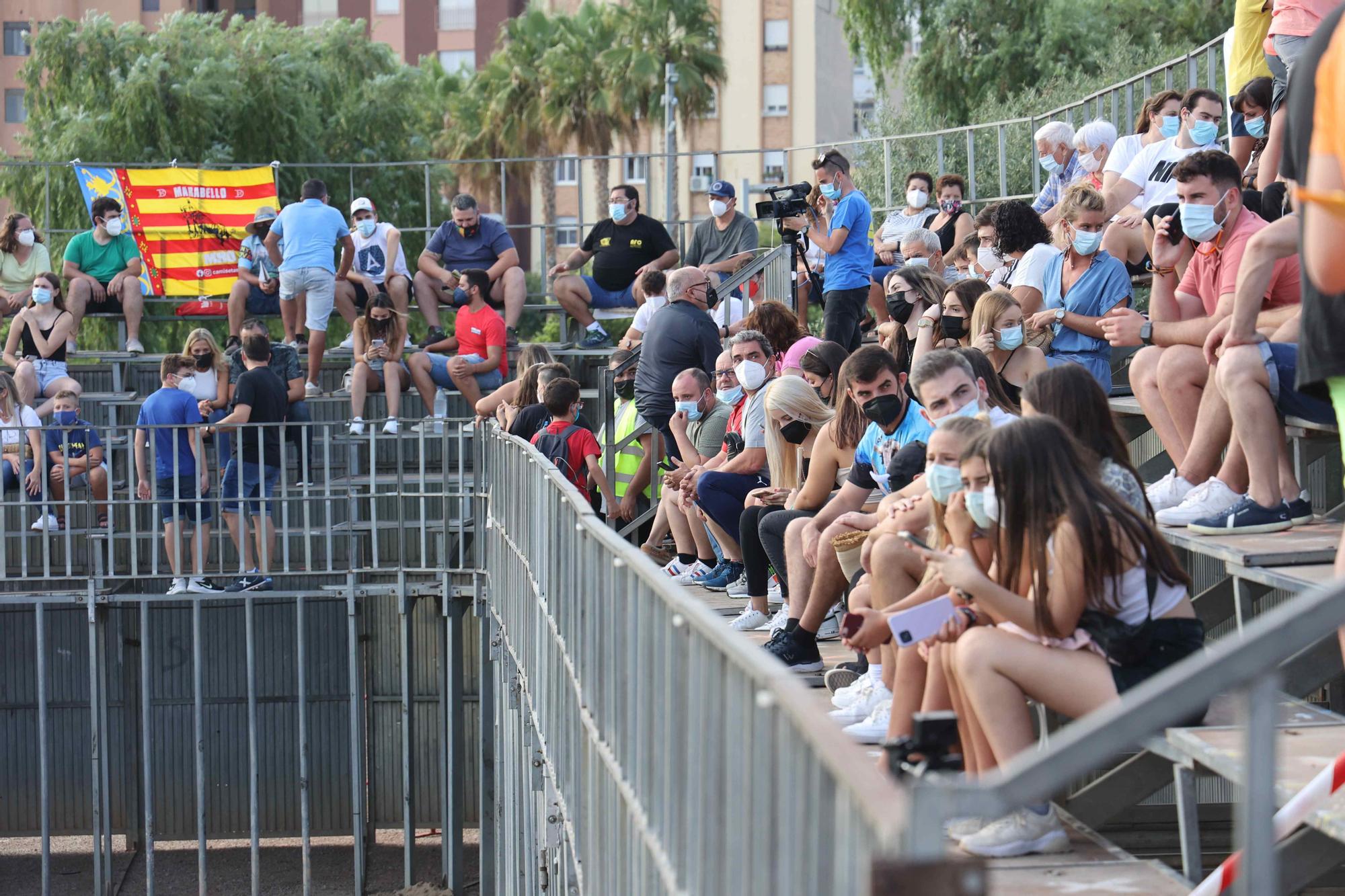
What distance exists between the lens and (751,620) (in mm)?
7508

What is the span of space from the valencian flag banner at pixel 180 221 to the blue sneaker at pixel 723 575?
368 inches

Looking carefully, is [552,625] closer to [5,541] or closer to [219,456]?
[219,456]

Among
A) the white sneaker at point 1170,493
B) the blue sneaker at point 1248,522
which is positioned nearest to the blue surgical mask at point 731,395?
the white sneaker at point 1170,493

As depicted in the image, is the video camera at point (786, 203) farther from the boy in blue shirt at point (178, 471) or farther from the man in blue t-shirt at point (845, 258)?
the boy in blue shirt at point (178, 471)

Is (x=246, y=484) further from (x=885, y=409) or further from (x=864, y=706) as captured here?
(x=864, y=706)

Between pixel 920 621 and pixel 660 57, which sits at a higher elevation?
pixel 660 57

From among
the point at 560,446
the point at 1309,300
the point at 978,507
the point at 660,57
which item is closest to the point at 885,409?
the point at 978,507

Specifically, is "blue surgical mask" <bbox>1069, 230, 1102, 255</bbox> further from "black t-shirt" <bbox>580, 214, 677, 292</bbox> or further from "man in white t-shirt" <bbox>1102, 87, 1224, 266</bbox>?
"black t-shirt" <bbox>580, 214, 677, 292</bbox>

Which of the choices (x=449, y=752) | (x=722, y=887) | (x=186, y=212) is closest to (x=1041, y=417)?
(x=722, y=887)

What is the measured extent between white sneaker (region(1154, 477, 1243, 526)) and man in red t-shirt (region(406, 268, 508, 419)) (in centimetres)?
902

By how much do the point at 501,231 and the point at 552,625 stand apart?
9.89 m

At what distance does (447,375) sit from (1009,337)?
811 cm

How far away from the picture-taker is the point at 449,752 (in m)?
12.7

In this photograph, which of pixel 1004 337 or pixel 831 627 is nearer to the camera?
pixel 831 627
